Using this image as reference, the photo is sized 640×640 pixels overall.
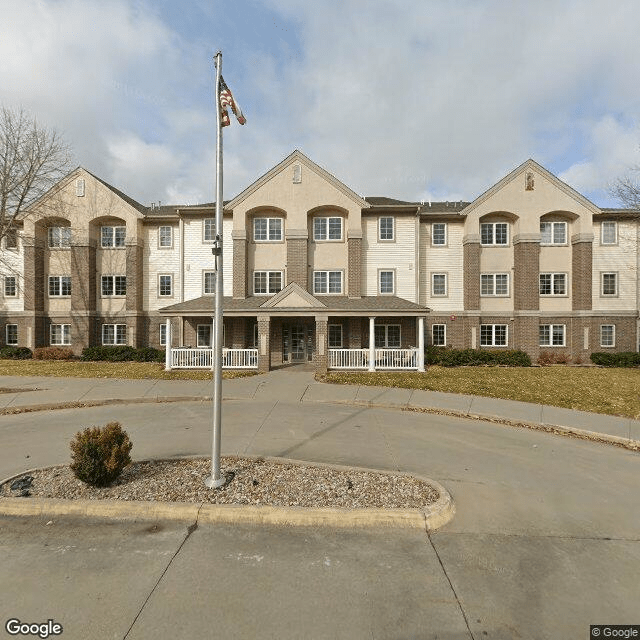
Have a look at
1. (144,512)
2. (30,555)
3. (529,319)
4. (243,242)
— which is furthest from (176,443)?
(529,319)

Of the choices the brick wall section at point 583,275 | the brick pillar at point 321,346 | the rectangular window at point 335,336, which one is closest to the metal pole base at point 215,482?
the brick pillar at point 321,346

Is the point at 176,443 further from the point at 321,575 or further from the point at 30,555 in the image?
the point at 321,575

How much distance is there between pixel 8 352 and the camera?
22922 mm

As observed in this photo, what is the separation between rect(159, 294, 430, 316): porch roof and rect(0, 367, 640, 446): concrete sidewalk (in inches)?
161

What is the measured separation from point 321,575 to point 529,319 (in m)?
23.4

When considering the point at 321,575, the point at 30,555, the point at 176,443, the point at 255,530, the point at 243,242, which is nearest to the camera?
the point at 321,575

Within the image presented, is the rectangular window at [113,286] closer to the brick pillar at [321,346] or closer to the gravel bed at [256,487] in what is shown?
the brick pillar at [321,346]

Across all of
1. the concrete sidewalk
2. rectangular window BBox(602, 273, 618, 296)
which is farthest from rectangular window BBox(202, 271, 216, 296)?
rectangular window BBox(602, 273, 618, 296)

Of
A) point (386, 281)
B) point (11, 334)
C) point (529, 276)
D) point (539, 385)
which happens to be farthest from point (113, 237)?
point (529, 276)

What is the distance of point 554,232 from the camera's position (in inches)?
913

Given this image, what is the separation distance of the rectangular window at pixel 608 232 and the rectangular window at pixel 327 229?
17.9m

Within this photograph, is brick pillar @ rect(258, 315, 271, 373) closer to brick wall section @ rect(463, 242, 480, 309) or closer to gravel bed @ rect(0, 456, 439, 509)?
gravel bed @ rect(0, 456, 439, 509)

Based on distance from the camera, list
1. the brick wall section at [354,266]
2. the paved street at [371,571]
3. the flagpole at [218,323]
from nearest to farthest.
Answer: the paved street at [371,571]
the flagpole at [218,323]
the brick wall section at [354,266]

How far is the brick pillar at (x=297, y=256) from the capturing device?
20938mm
